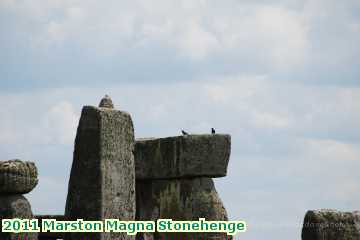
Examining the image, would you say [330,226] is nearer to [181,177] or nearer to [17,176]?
[181,177]

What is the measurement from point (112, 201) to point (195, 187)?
328cm

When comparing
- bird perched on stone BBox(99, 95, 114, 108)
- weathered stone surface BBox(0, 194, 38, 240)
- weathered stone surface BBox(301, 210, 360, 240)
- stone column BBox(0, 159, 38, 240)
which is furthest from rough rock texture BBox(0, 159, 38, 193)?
weathered stone surface BBox(301, 210, 360, 240)

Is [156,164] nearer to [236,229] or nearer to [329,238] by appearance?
[236,229]

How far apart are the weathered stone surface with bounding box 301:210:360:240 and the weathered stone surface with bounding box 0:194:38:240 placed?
12.3 ft

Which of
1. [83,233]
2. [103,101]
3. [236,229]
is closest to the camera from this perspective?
[83,233]

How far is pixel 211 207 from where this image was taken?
17.8 m

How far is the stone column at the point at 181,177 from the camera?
58.9 ft

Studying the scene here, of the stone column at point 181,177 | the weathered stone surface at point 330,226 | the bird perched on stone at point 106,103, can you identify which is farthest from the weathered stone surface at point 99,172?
the stone column at point 181,177

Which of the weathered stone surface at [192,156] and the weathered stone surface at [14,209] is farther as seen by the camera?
the weathered stone surface at [192,156]

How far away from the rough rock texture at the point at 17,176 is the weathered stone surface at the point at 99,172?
675 millimetres

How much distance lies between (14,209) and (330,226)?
14.1ft

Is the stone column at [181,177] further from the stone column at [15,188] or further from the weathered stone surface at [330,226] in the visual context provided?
the stone column at [15,188]

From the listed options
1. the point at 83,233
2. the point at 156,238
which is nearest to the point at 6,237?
the point at 83,233

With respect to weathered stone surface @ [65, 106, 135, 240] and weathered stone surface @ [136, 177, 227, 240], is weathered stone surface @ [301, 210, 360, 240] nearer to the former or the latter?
weathered stone surface @ [136, 177, 227, 240]
